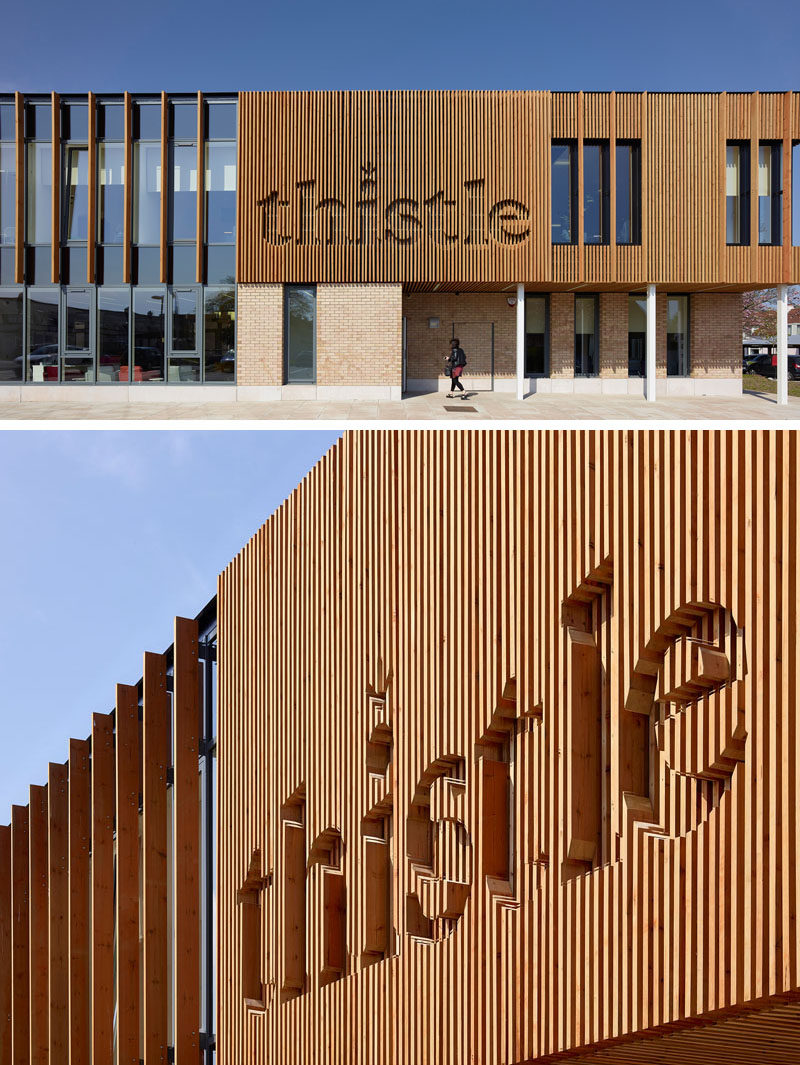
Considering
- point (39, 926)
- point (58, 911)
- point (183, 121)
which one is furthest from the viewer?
point (183, 121)

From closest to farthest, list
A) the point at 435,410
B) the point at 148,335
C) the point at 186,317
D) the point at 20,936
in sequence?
1. the point at 20,936
2. the point at 435,410
3. the point at 186,317
4. the point at 148,335

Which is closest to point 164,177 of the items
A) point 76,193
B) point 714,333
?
point 76,193

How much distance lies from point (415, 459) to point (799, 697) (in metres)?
4.43

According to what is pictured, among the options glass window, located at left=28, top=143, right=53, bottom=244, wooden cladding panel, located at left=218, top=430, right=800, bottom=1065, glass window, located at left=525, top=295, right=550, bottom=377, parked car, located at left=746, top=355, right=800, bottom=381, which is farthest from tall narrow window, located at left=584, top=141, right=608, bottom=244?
wooden cladding panel, located at left=218, top=430, right=800, bottom=1065

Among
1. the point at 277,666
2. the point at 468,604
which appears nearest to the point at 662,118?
the point at 277,666

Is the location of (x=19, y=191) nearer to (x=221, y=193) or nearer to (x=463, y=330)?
(x=221, y=193)

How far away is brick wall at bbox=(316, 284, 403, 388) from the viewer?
24.0 metres

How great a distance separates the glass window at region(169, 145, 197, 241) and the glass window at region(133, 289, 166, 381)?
151 cm

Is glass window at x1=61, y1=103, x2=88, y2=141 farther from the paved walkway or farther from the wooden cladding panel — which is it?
the wooden cladding panel

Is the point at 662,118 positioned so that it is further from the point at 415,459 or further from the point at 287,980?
the point at 287,980

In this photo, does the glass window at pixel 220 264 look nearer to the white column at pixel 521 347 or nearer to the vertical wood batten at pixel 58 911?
the white column at pixel 521 347

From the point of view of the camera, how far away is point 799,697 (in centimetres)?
454

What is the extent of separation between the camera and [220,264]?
79.4ft

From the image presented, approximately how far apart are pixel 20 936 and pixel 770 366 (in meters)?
25.1
